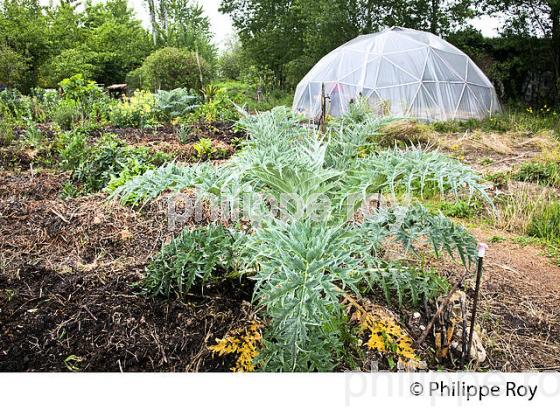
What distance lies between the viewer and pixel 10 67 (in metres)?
13.5

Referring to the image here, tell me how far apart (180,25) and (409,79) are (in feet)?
39.4

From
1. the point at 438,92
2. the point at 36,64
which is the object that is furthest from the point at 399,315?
the point at 36,64

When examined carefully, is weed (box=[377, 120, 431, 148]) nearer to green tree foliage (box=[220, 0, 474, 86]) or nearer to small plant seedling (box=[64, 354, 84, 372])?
small plant seedling (box=[64, 354, 84, 372])

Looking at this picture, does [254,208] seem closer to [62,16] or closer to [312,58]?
[312,58]

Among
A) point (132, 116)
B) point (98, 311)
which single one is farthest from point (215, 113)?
point (98, 311)

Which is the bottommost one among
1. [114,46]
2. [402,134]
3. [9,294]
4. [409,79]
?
[9,294]

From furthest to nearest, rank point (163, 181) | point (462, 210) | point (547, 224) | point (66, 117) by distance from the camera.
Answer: point (66, 117) < point (462, 210) < point (547, 224) < point (163, 181)

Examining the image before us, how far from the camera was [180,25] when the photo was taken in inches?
756

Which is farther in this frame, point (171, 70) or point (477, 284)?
point (171, 70)

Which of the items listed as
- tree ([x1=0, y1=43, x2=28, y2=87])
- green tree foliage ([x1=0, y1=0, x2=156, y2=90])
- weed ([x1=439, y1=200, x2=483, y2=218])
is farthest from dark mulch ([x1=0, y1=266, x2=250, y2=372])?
green tree foliage ([x1=0, y1=0, x2=156, y2=90])

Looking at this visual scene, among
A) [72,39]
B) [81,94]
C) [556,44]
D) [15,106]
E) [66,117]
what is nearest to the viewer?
[66,117]

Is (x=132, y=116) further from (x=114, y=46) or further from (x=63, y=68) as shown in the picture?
(x=114, y=46)

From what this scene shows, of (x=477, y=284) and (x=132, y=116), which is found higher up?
(x=132, y=116)

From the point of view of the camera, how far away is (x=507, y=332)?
73.7 inches
